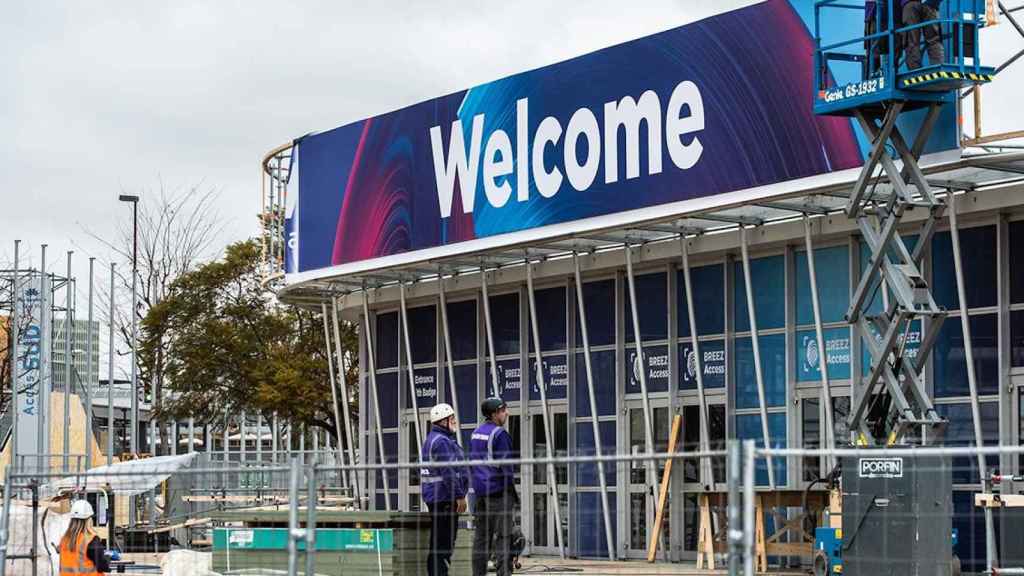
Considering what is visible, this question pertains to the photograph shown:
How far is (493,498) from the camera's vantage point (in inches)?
619

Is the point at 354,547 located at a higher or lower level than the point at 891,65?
lower

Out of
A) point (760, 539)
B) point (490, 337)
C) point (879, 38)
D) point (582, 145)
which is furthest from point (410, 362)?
point (879, 38)

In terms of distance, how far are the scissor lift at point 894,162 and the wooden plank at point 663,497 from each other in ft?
11.6

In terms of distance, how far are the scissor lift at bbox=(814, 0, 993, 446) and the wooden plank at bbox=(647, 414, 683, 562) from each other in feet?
11.6

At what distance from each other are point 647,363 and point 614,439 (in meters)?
1.39

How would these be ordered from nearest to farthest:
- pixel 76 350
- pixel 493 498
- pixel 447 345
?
1. pixel 493 498
2. pixel 447 345
3. pixel 76 350

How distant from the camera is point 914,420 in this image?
18.8m

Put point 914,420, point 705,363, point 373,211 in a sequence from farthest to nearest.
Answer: point 373,211, point 705,363, point 914,420

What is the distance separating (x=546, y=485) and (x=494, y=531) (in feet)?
34.9

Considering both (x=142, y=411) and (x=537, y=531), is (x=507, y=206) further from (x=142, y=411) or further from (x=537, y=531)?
(x=142, y=411)

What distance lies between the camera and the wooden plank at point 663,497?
22325 millimetres

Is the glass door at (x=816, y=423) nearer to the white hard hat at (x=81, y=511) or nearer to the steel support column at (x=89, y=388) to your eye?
the white hard hat at (x=81, y=511)

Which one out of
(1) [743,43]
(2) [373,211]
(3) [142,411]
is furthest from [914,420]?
(3) [142,411]

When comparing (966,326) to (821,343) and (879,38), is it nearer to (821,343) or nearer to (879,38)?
(821,343)
